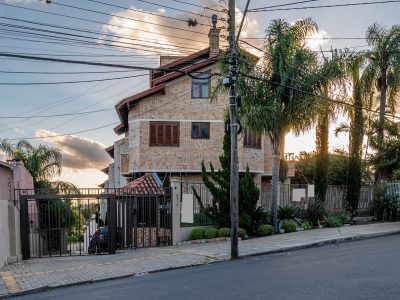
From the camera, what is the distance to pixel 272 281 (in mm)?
10289

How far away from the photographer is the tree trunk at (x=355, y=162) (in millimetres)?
26053

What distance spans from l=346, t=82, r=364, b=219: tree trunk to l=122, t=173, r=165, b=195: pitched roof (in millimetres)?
10090

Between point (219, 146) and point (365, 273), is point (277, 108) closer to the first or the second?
point (219, 146)

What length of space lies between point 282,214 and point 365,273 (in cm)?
1200

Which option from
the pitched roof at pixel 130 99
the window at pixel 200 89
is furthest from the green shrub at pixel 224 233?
the pitched roof at pixel 130 99

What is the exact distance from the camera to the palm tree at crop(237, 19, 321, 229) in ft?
68.6

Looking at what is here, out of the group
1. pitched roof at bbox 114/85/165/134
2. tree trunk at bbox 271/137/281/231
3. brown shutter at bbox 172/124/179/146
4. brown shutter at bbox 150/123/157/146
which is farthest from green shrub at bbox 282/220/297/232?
pitched roof at bbox 114/85/165/134

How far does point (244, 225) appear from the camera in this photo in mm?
20281

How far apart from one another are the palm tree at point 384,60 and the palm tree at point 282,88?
10.3 meters

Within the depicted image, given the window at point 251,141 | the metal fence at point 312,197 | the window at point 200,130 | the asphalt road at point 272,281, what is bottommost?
the asphalt road at point 272,281

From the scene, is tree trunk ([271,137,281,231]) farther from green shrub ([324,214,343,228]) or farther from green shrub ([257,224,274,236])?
green shrub ([324,214,343,228])

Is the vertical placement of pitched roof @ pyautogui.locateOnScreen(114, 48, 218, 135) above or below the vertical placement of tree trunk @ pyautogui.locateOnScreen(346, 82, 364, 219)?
above

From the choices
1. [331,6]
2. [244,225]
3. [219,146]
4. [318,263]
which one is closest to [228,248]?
[244,225]

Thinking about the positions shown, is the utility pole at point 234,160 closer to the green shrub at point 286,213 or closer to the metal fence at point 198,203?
the metal fence at point 198,203
